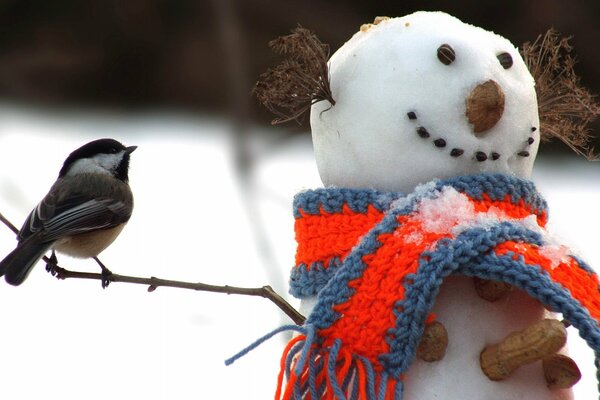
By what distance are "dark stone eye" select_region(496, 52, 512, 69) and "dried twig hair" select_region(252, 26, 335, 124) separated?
0.46ft

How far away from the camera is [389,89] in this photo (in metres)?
0.81

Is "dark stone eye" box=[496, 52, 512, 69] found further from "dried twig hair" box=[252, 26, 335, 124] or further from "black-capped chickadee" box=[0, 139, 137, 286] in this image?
"black-capped chickadee" box=[0, 139, 137, 286]

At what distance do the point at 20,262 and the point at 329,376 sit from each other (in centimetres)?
35

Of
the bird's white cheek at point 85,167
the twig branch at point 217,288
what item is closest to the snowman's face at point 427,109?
the twig branch at point 217,288

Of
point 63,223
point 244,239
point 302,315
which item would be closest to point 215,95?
point 244,239

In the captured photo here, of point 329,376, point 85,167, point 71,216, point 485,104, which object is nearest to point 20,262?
point 71,216

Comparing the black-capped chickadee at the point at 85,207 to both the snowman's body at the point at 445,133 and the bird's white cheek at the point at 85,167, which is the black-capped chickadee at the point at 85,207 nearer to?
the bird's white cheek at the point at 85,167

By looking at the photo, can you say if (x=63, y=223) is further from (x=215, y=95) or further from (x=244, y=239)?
(x=215, y=95)

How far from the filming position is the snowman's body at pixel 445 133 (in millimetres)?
782

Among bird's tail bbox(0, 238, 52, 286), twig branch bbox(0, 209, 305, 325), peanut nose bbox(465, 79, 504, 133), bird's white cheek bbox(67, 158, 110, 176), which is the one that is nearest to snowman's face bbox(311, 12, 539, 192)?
peanut nose bbox(465, 79, 504, 133)

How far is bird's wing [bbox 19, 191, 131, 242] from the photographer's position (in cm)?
104

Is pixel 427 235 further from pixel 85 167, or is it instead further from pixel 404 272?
pixel 85 167

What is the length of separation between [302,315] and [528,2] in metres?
1.35

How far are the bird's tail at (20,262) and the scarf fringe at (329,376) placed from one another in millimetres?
282
